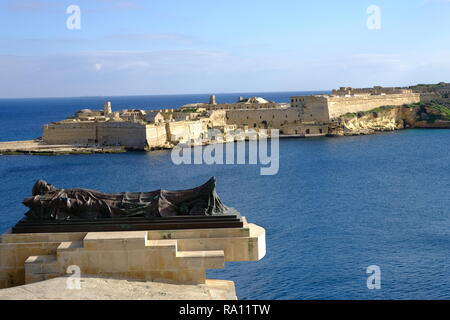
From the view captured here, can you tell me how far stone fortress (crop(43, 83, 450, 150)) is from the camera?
50.9m

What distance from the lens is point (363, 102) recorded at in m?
67.8

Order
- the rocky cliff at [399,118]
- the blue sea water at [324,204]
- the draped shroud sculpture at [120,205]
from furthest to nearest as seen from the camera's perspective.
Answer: the rocky cliff at [399,118] < the blue sea water at [324,204] < the draped shroud sculpture at [120,205]

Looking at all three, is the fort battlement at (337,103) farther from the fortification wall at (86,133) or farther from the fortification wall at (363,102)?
the fortification wall at (86,133)

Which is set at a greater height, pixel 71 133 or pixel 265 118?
pixel 265 118

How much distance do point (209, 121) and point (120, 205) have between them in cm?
4941

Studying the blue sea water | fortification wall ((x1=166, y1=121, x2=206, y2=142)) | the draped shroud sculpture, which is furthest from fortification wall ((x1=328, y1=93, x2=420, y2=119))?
the draped shroud sculpture

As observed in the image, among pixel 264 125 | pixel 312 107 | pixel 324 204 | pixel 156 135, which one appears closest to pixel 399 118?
pixel 312 107

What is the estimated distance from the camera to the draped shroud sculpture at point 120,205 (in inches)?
364

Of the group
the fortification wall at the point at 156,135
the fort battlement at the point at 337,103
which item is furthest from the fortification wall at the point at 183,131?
the fort battlement at the point at 337,103

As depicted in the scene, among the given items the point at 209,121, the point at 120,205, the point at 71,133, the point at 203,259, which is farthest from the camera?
the point at 209,121

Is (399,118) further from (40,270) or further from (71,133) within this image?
(40,270)
